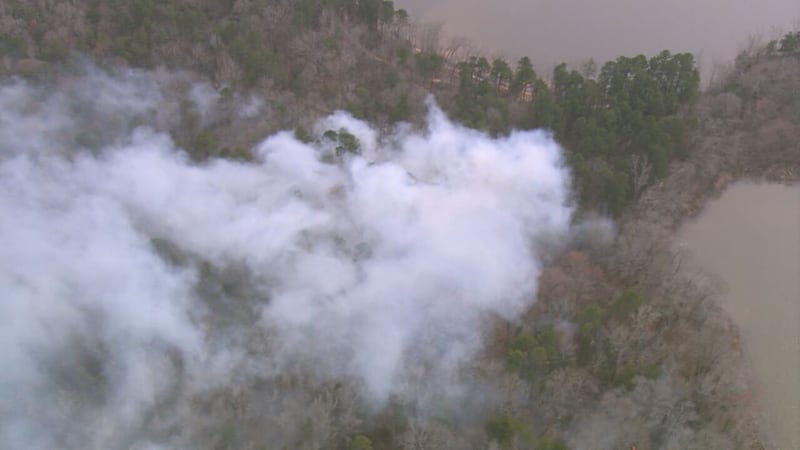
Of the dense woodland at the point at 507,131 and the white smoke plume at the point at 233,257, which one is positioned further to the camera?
the white smoke plume at the point at 233,257

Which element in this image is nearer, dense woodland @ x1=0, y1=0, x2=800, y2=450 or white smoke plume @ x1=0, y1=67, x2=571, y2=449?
dense woodland @ x1=0, y1=0, x2=800, y2=450

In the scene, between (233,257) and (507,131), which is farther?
(507,131)

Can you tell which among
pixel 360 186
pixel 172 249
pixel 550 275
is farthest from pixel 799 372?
pixel 172 249

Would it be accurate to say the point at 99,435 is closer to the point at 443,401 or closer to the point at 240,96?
the point at 443,401
